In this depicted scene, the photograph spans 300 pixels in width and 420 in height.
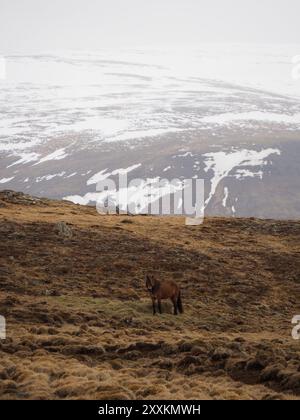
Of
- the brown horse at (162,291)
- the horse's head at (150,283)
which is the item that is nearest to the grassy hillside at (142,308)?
the brown horse at (162,291)

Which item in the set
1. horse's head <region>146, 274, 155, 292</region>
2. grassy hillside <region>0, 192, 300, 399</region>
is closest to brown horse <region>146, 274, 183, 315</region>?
horse's head <region>146, 274, 155, 292</region>

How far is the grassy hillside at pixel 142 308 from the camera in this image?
45.2ft

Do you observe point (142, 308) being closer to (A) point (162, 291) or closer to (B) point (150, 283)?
(A) point (162, 291)

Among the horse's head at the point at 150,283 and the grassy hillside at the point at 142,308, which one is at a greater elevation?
the horse's head at the point at 150,283

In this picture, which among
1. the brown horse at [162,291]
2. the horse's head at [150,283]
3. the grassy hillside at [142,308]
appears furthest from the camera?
the brown horse at [162,291]

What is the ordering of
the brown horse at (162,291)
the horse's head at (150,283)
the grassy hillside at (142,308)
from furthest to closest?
1. the brown horse at (162,291)
2. the horse's head at (150,283)
3. the grassy hillside at (142,308)

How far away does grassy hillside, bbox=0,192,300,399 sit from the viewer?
13766 mm

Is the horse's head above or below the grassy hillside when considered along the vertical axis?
above

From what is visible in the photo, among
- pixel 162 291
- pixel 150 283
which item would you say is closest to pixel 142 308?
pixel 162 291

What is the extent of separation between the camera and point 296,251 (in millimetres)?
34375

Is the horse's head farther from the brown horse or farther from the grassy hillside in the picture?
the grassy hillside

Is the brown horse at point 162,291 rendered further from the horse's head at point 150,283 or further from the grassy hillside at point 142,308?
the grassy hillside at point 142,308

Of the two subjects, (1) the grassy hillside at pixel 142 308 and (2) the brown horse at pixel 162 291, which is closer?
(1) the grassy hillside at pixel 142 308

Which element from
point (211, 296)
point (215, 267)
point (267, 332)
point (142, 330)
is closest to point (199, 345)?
point (142, 330)
